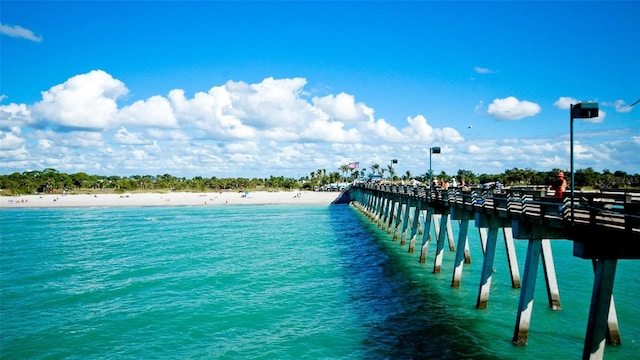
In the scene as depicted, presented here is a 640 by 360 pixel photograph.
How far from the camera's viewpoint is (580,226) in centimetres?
1124

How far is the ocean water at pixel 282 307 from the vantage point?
14773 mm

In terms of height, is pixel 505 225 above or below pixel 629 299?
above

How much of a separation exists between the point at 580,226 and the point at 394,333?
23.3 ft

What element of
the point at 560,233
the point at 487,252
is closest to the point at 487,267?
the point at 487,252

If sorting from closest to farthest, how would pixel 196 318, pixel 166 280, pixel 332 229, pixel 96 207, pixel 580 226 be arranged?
pixel 580 226 < pixel 196 318 < pixel 166 280 < pixel 332 229 < pixel 96 207

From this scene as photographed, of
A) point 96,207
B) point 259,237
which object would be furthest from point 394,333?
point 96,207

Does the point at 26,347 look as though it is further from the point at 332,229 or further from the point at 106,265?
the point at 332,229

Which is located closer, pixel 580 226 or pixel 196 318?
pixel 580 226

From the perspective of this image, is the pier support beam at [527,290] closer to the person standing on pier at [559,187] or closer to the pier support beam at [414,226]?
the person standing on pier at [559,187]

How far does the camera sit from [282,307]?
63.5 feet

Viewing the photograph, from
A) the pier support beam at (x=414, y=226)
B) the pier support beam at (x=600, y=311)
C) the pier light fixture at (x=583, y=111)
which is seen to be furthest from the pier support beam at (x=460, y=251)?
the pier support beam at (x=600, y=311)

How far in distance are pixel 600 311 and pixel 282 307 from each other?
490 inches

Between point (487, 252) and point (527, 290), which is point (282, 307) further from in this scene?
point (527, 290)

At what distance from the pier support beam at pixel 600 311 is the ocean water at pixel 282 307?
3.69 m
